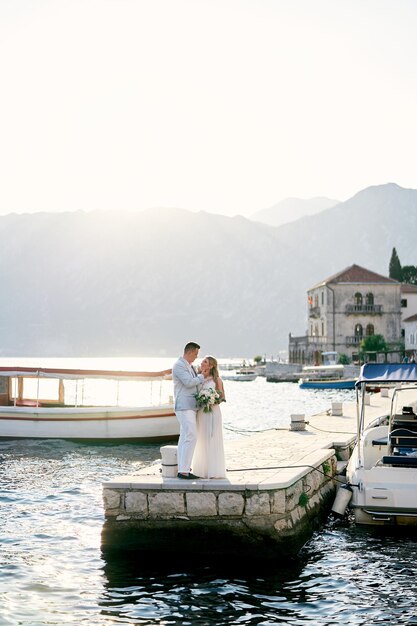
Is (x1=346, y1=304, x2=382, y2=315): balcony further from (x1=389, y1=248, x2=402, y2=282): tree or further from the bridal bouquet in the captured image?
the bridal bouquet

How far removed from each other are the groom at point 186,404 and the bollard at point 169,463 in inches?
7.4

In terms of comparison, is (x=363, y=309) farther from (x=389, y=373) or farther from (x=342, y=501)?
(x=389, y=373)

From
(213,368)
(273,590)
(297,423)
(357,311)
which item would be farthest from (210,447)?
(357,311)

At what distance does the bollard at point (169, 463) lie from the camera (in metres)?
12.8

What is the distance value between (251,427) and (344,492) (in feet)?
96.4

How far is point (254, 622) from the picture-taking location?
9.62 metres

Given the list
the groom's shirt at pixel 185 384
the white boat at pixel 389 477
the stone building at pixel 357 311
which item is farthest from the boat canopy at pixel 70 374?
the stone building at pixel 357 311

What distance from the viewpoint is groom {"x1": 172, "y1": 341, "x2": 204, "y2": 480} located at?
41.4 ft

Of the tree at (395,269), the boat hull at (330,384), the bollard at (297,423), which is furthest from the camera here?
the tree at (395,269)

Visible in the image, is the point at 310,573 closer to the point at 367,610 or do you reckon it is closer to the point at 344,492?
the point at 367,610

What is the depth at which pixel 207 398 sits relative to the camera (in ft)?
41.0

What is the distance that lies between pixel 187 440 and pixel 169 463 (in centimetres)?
54

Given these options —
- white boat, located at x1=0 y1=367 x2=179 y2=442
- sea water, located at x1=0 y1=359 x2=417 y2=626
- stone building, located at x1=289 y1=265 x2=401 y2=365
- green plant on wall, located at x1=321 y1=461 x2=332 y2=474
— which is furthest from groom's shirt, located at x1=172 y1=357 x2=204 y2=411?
stone building, located at x1=289 y1=265 x2=401 y2=365

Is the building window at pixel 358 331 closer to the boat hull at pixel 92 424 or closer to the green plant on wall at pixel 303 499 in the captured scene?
the boat hull at pixel 92 424
